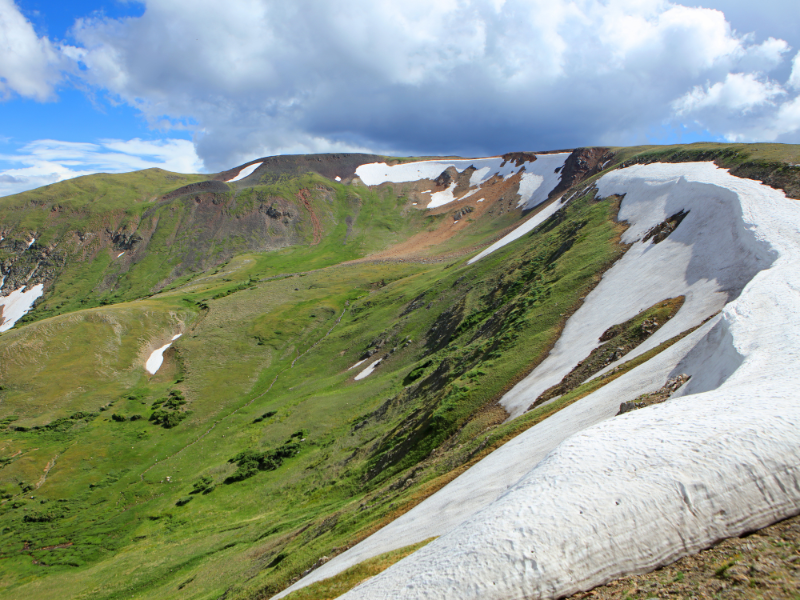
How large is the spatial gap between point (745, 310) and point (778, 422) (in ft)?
25.9

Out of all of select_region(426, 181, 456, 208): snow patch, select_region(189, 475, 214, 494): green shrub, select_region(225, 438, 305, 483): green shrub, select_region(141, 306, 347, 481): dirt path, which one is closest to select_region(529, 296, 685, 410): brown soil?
select_region(225, 438, 305, 483): green shrub

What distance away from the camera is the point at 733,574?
283 inches

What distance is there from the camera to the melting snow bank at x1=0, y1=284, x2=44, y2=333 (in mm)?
138750

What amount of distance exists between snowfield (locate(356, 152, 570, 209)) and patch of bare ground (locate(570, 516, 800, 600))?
129457 mm

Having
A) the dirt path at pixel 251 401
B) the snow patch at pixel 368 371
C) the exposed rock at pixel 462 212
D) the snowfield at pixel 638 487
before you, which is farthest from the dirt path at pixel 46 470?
the exposed rock at pixel 462 212

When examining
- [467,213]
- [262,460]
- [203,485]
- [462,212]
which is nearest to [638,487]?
[262,460]

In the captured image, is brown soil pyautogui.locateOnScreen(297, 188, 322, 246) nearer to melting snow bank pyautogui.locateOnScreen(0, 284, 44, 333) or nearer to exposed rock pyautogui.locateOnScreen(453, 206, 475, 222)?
exposed rock pyautogui.locateOnScreen(453, 206, 475, 222)

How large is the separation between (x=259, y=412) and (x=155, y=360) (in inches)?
→ 1095

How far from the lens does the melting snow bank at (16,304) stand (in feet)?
455

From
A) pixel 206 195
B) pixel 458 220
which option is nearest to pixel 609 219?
pixel 458 220

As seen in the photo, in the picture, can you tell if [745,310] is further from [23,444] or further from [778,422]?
[23,444]

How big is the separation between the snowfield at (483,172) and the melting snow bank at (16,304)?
4780 inches

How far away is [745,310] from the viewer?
49.6 feet

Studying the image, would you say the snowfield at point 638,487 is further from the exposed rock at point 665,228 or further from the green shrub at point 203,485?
the green shrub at point 203,485
